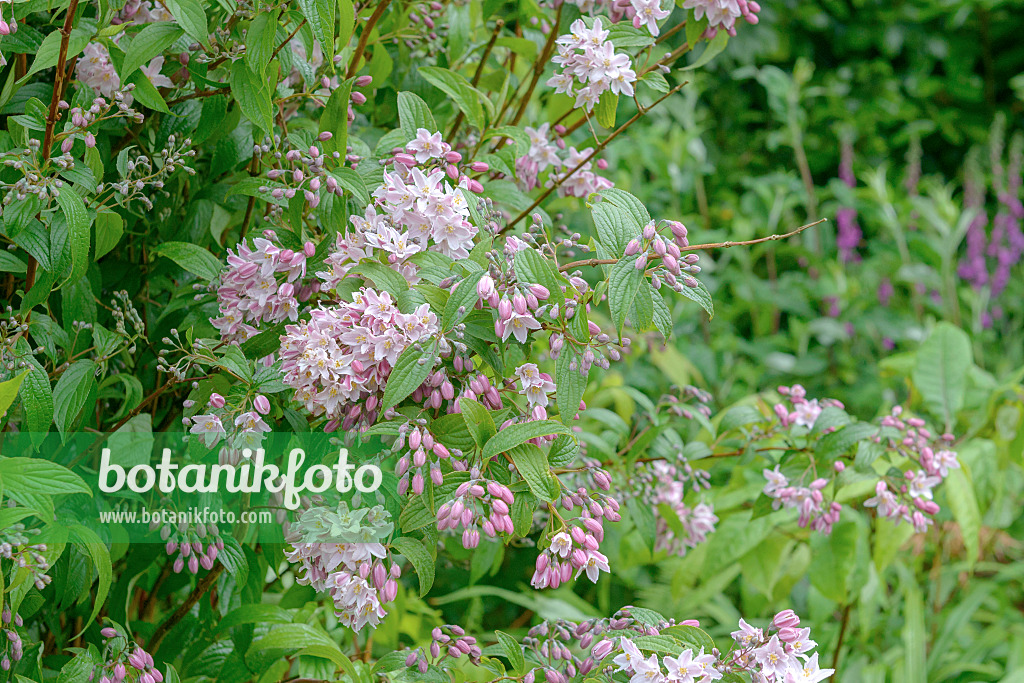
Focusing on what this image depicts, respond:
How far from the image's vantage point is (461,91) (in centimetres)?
101

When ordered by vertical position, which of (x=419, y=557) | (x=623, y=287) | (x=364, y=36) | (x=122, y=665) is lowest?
(x=122, y=665)

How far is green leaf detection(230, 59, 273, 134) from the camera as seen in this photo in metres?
0.88

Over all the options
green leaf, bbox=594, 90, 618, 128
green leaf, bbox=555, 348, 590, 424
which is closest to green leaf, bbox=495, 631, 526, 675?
green leaf, bbox=555, 348, 590, 424

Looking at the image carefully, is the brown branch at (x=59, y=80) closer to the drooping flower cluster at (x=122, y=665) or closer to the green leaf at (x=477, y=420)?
the drooping flower cluster at (x=122, y=665)

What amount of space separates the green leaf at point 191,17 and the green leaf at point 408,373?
0.40 m

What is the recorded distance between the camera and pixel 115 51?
3.00ft

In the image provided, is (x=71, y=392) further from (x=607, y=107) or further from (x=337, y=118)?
(x=607, y=107)

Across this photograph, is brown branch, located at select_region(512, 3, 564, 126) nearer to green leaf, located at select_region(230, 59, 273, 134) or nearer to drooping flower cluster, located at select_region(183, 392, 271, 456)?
green leaf, located at select_region(230, 59, 273, 134)

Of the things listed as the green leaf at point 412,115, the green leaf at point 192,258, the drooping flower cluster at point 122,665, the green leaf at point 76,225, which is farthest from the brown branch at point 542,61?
the drooping flower cluster at point 122,665

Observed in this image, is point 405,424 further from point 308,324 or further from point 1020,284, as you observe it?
point 1020,284

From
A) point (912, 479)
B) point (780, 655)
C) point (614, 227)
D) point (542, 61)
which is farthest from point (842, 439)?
point (542, 61)

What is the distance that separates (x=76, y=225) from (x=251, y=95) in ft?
0.73

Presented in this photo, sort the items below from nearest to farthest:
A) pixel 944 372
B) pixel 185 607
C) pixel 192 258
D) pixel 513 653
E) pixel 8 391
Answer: pixel 8 391
pixel 513 653
pixel 192 258
pixel 185 607
pixel 944 372

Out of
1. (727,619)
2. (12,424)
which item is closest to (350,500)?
(12,424)
